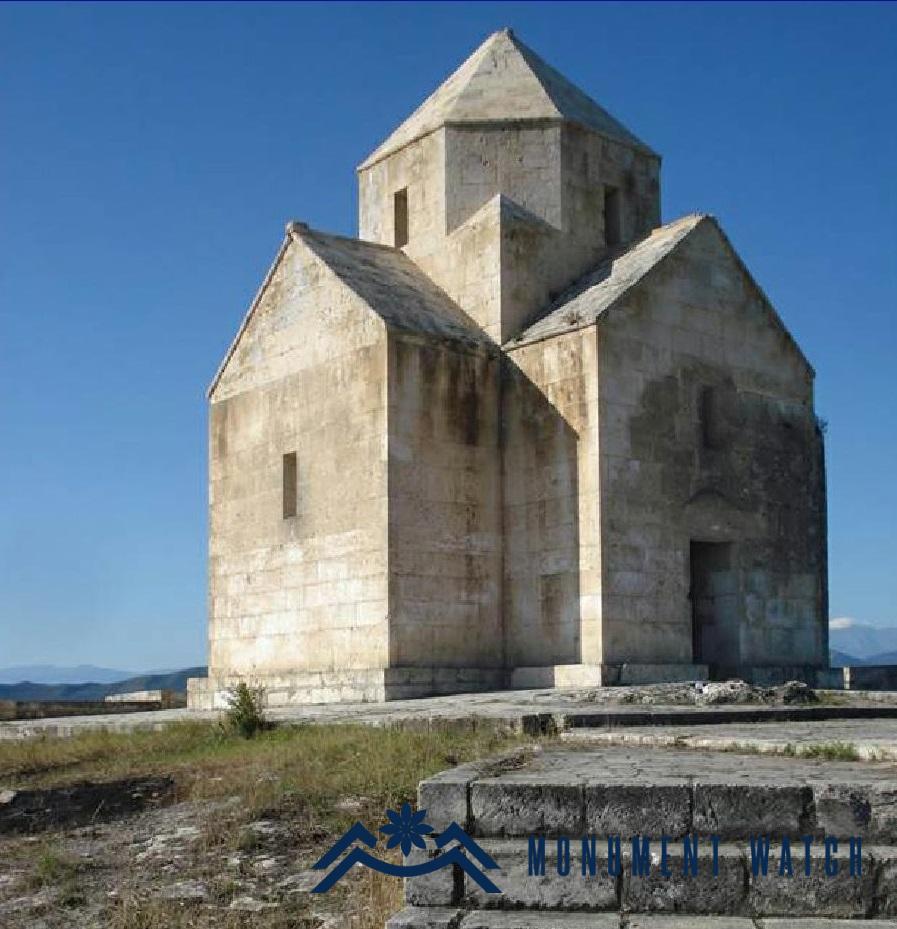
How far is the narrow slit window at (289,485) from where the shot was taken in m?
17.6

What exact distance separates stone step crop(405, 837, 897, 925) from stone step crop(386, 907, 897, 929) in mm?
48

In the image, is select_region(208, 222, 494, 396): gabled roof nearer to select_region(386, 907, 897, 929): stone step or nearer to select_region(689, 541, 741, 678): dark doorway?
select_region(689, 541, 741, 678): dark doorway

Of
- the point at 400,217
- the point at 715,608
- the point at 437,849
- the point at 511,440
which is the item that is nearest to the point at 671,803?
the point at 437,849

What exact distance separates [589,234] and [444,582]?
5.77m

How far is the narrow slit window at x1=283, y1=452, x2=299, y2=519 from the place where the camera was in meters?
17.6

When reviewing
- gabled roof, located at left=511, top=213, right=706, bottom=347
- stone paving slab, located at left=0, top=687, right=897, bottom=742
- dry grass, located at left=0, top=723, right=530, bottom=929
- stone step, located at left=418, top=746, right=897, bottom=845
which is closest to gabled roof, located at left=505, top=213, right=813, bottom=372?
gabled roof, located at left=511, top=213, right=706, bottom=347

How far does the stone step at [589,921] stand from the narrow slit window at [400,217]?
1500 centimetres

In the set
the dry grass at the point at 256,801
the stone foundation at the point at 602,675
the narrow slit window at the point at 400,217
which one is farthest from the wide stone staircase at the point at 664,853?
the narrow slit window at the point at 400,217

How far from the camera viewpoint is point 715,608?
17188mm

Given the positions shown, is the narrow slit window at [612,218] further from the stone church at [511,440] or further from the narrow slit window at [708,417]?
the narrow slit window at [708,417]

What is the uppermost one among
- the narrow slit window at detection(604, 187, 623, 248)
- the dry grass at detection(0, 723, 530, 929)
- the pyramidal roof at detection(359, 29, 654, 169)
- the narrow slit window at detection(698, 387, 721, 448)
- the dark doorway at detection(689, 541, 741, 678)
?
the pyramidal roof at detection(359, 29, 654, 169)

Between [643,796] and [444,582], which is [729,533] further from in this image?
[643,796]

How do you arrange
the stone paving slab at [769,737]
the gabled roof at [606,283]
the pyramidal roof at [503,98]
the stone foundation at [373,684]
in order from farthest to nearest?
the pyramidal roof at [503,98] → the gabled roof at [606,283] → the stone foundation at [373,684] → the stone paving slab at [769,737]

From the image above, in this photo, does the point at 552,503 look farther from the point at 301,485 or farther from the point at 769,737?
the point at 769,737
